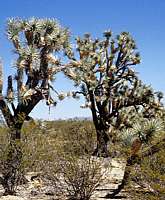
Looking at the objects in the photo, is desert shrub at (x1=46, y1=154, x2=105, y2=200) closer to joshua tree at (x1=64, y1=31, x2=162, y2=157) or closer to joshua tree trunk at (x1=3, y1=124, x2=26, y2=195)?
joshua tree trunk at (x1=3, y1=124, x2=26, y2=195)

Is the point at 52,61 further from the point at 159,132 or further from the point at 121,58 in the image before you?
the point at 121,58

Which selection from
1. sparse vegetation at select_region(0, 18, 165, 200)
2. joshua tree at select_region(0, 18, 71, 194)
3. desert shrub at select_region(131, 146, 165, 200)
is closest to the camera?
desert shrub at select_region(131, 146, 165, 200)

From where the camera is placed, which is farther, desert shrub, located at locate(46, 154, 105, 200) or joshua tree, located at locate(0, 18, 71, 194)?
joshua tree, located at locate(0, 18, 71, 194)

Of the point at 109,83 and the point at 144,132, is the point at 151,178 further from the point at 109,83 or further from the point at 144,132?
the point at 109,83

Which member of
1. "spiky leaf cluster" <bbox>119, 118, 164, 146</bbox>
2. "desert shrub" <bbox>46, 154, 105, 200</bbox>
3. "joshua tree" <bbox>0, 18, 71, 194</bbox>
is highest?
"joshua tree" <bbox>0, 18, 71, 194</bbox>

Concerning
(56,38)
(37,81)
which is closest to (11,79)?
(37,81)

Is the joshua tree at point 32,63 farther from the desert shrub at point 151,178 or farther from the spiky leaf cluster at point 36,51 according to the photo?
the desert shrub at point 151,178

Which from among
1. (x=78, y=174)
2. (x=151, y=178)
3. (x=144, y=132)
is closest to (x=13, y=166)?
(x=78, y=174)

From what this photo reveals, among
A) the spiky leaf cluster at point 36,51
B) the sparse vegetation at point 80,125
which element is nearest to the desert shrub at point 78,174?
the sparse vegetation at point 80,125

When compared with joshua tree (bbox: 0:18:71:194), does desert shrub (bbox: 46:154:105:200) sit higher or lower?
lower

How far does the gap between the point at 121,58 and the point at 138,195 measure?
1261 centimetres

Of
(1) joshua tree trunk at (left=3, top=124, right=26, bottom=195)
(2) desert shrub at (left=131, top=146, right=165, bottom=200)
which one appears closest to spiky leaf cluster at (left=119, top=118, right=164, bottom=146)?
(2) desert shrub at (left=131, top=146, right=165, bottom=200)

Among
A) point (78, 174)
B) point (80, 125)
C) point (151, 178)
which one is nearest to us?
point (151, 178)

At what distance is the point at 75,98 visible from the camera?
1897 centimetres
